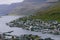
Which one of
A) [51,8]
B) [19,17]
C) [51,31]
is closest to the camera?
[51,31]

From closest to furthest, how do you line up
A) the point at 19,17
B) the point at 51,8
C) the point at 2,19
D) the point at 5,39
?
the point at 5,39 → the point at 19,17 → the point at 2,19 → the point at 51,8

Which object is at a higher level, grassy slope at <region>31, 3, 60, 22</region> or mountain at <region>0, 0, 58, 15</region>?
mountain at <region>0, 0, 58, 15</region>

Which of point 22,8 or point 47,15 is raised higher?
point 22,8

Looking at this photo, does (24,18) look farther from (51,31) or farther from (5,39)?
(5,39)

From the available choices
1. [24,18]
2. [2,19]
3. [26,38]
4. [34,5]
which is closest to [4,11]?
[24,18]

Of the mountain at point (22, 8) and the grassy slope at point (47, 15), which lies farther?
the grassy slope at point (47, 15)

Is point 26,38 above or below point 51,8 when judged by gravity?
above

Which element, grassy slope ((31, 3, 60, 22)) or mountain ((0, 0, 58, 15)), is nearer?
mountain ((0, 0, 58, 15))

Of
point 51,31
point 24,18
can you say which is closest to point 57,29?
point 51,31

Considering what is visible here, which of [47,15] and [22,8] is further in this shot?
[22,8]

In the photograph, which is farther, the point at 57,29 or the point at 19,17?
the point at 19,17

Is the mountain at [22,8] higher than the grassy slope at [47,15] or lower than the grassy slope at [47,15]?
higher
